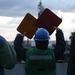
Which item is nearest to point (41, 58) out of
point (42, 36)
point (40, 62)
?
point (40, 62)

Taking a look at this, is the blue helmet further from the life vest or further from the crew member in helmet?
the life vest

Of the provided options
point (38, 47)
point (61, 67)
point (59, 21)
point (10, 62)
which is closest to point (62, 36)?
point (59, 21)

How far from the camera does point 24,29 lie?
7551 millimetres

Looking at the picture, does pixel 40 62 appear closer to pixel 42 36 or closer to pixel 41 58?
pixel 41 58

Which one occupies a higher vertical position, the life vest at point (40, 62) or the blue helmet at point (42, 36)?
the blue helmet at point (42, 36)

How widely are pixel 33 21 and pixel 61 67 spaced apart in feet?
6.77

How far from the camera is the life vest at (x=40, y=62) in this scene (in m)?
6.46

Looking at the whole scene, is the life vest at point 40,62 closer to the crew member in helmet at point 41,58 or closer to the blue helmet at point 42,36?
the crew member in helmet at point 41,58

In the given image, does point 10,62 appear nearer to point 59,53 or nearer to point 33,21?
point 59,53

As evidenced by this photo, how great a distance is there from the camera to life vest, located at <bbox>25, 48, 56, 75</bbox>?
646cm

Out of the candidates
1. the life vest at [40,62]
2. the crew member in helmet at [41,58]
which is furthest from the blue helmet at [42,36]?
the life vest at [40,62]

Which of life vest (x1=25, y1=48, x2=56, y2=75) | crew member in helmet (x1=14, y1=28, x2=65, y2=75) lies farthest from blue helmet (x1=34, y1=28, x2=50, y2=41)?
life vest (x1=25, y1=48, x2=56, y2=75)

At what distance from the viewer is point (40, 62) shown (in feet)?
21.3

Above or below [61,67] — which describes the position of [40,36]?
above
